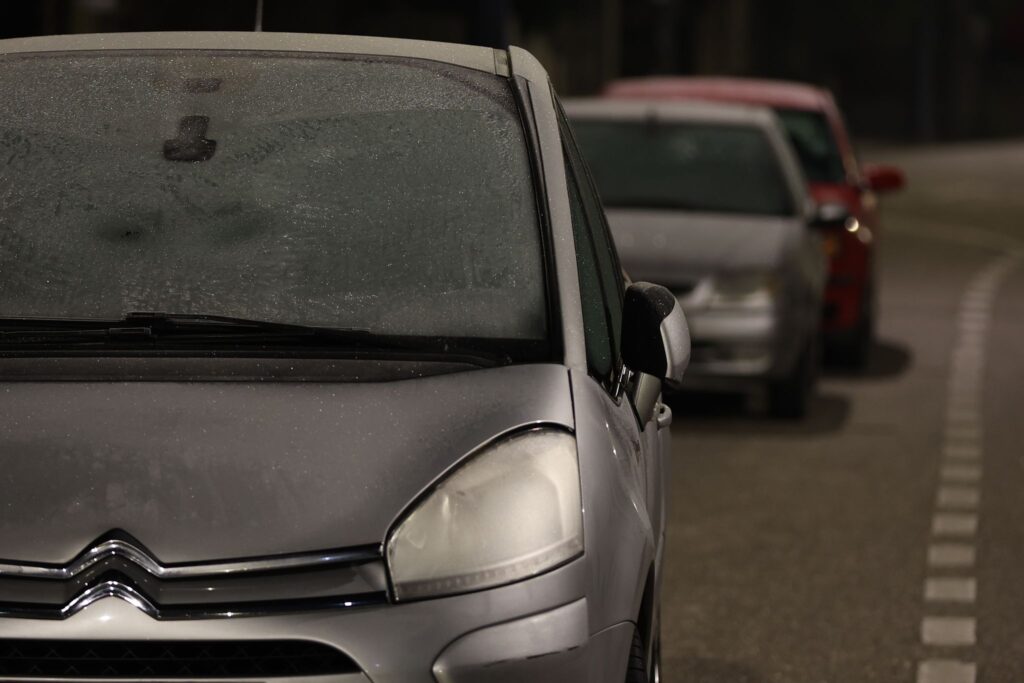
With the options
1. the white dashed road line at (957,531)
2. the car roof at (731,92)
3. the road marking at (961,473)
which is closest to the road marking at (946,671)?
the white dashed road line at (957,531)

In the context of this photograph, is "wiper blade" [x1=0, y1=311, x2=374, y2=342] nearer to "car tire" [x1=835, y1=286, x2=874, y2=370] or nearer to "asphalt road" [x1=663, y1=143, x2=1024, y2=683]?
"asphalt road" [x1=663, y1=143, x2=1024, y2=683]

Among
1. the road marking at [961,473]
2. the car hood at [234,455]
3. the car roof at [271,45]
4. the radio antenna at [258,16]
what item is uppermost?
the car roof at [271,45]

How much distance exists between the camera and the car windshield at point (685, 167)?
13.2m

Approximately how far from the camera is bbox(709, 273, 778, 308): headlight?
12.3 meters

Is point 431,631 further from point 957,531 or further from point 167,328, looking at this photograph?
point 957,531

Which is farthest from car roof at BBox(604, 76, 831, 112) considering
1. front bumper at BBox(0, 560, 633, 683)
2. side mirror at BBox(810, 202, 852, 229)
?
front bumper at BBox(0, 560, 633, 683)

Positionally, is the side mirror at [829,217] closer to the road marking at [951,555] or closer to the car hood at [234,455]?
the road marking at [951,555]

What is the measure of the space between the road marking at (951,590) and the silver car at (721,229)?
156 inches

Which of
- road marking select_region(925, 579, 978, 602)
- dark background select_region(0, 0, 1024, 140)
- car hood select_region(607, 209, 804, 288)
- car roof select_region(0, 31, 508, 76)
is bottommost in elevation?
dark background select_region(0, 0, 1024, 140)

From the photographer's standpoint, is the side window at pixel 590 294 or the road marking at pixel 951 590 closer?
the side window at pixel 590 294

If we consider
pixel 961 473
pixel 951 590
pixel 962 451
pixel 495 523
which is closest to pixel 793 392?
pixel 962 451

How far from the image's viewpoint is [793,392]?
41.3ft

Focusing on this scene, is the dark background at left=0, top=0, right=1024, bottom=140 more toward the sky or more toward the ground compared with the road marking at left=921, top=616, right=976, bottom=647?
more toward the ground

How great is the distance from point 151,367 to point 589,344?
2.66 feet
